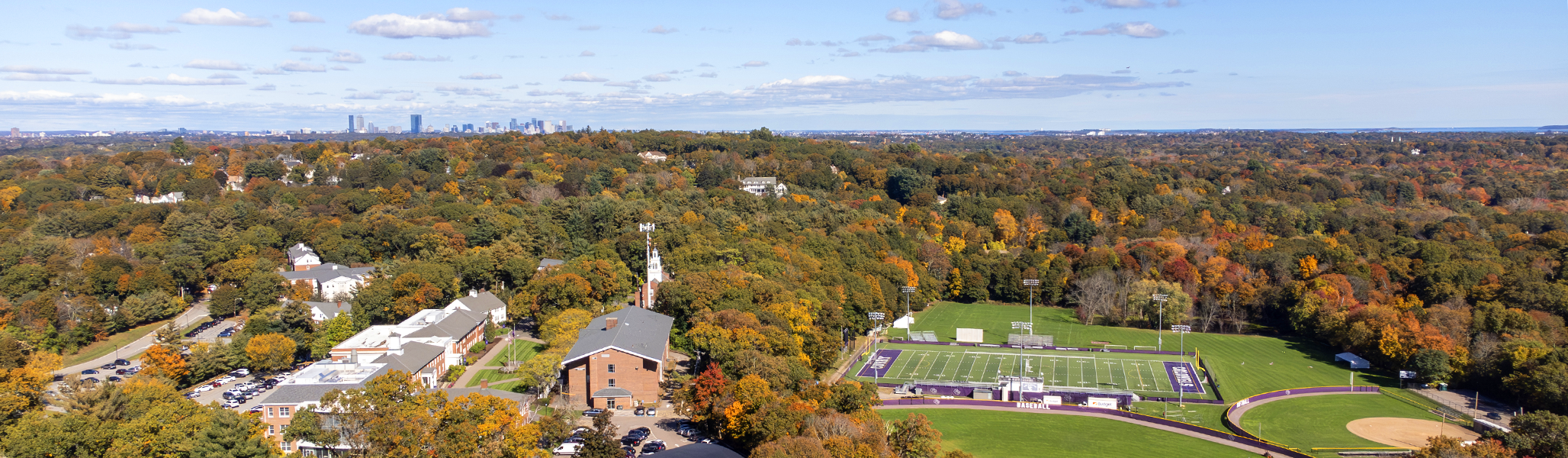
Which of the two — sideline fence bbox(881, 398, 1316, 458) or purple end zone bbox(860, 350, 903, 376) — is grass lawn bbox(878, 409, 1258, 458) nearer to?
sideline fence bbox(881, 398, 1316, 458)

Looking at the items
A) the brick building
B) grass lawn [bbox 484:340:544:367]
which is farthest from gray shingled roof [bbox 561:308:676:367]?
grass lawn [bbox 484:340:544:367]

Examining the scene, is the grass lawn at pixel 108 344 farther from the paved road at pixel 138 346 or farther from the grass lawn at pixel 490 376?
the grass lawn at pixel 490 376

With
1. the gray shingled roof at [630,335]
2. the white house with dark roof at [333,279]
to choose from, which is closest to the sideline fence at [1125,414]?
the gray shingled roof at [630,335]

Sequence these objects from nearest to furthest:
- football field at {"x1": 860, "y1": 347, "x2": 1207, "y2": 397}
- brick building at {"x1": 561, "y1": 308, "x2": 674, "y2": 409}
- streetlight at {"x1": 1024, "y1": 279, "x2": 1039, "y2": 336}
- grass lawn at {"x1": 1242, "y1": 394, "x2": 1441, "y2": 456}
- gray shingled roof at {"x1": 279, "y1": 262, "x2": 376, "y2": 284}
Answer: grass lawn at {"x1": 1242, "y1": 394, "x2": 1441, "y2": 456}, brick building at {"x1": 561, "y1": 308, "x2": 674, "y2": 409}, football field at {"x1": 860, "y1": 347, "x2": 1207, "y2": 397}, streetlight at {"x1": 1024, "y1": 279, "x2": 1039, "y2": 336}, gray shingled roof at {"x1": 279, "y1": 262, "x2": 376, "y2": 284}

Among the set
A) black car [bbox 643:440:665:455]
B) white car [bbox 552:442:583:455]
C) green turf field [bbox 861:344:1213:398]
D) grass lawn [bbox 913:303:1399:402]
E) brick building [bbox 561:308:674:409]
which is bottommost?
grass lawn [bbox 913:303:1399:402]

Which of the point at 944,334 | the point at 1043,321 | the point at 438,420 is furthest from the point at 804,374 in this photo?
the point at 1043,321
